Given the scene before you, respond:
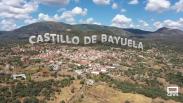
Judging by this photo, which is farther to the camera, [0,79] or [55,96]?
[0,79]

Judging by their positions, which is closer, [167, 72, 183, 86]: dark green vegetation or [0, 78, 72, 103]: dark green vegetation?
[0, 78, 72, 103]: dark green vegetation

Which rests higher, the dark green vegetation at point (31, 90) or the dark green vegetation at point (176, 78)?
the dark green vegetation at point (31, 90)

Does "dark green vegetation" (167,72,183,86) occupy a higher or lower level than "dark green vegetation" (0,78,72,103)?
lower

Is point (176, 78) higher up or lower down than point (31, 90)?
lower down

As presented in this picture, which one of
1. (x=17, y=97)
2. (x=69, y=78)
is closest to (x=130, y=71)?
(x=69, y=78)

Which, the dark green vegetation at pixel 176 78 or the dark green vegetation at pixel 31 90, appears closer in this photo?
the dark green vegetation at pixel 31 90

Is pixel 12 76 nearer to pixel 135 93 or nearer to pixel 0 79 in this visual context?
pixel 0 79

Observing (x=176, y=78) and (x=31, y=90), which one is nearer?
(x=31, y=90)

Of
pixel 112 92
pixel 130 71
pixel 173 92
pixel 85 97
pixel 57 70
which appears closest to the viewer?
pixel 85 97
